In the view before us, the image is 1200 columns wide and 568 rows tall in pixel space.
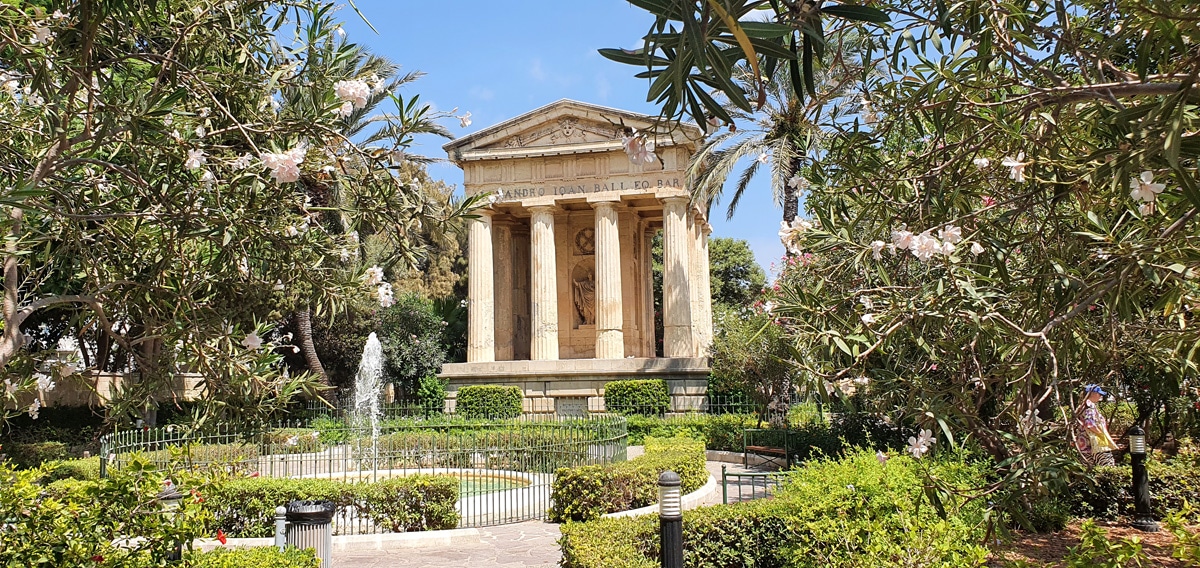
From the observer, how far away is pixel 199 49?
13.7 feet

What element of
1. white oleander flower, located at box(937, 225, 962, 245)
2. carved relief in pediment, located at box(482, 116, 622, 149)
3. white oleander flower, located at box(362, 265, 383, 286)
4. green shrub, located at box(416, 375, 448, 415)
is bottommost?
green shrub, located at box(416, 375, 448, 415)

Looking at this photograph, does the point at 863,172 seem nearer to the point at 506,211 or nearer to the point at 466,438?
the point at 466,438

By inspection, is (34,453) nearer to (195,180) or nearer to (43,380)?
(43,380)

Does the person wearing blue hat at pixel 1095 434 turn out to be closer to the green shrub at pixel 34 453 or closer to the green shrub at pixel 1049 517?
the green shrub at pixel 1049 517

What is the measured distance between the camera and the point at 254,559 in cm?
574

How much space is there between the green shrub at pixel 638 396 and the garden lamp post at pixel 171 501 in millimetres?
18855

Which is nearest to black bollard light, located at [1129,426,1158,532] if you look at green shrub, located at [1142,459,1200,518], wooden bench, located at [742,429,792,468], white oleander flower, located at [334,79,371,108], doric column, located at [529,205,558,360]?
green shrub, located at [1142,459,1200,518]

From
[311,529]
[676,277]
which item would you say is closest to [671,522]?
[311,529]

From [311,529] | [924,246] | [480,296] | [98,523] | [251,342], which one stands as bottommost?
[311,529]

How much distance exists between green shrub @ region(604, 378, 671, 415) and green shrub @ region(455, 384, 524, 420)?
2826 mm

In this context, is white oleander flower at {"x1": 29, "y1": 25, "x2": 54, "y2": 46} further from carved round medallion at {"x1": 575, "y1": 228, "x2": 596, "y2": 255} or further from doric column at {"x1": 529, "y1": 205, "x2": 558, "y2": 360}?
carved round medallion at {"x1": 575, "y1": 228, "x2": 596, "y2": 255}

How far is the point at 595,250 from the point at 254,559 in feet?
71.9

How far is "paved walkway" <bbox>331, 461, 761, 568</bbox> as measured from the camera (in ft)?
28.3

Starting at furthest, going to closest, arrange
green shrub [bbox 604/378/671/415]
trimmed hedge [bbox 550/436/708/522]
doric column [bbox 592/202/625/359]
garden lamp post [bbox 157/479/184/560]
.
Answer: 1. doric column [bbox 592/202/625/359]
2. green shrub [bbox 604/378/671/415]
3. trimmed hedge [bbox 550/436/708/522]
4. garden lamp post [bbox 157/479/184/560]
